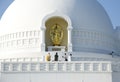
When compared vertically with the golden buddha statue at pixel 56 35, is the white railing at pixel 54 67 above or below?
below

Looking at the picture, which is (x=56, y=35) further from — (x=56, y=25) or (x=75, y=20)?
(x=75, y=20)

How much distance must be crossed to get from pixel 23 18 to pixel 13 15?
1.80 meters

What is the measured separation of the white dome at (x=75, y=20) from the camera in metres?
40.7

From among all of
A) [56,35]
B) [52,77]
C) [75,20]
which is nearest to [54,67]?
[52,77]

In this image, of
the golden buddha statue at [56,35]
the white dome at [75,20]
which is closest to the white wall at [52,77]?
the white dome at [75,20]

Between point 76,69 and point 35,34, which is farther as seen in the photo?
point 35,34

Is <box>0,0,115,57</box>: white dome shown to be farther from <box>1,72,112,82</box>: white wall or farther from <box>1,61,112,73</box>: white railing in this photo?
<box>1,72,112,82</box>: white wall

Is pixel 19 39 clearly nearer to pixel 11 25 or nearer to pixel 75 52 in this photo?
pixel 11 25

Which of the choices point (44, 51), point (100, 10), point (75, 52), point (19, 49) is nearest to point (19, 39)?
point (19, 49)

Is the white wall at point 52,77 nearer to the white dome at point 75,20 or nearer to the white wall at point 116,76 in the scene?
the white wall at point 116,76

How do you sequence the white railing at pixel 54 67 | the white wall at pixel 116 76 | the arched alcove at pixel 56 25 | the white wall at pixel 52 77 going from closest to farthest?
the white wall at pixel 52 77 < the white railing at pixel 54 67 < the white wall at pixel 116 76 < the arched alcove at pixel 56 25

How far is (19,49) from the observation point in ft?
132

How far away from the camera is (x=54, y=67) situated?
98.8ft

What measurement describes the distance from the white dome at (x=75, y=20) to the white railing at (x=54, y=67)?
31.6 ft
